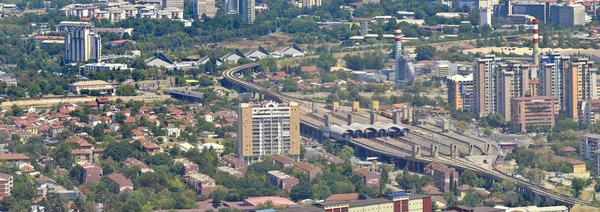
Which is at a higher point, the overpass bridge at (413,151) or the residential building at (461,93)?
the residential building at (461,93)

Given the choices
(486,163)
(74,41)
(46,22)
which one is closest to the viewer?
(486,163)

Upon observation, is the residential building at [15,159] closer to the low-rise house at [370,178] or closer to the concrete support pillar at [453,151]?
the low-rise house at [370,178]

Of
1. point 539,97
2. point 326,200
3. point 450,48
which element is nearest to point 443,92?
point 539,97

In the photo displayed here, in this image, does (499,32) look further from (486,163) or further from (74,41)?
(486,163)

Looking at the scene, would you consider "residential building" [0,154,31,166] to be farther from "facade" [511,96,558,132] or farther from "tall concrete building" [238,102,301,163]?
"facade" [511,96,558,132]

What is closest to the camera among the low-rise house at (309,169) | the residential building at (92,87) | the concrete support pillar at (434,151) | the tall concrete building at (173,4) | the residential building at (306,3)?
the low-rise house at (309,169)

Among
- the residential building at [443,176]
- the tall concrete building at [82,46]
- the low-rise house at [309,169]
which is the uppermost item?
the tall concrete building at [82,46]

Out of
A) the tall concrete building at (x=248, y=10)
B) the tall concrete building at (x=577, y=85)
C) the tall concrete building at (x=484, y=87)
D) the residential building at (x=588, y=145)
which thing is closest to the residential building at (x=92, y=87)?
the tall concrete building at (x=484, y=87)
